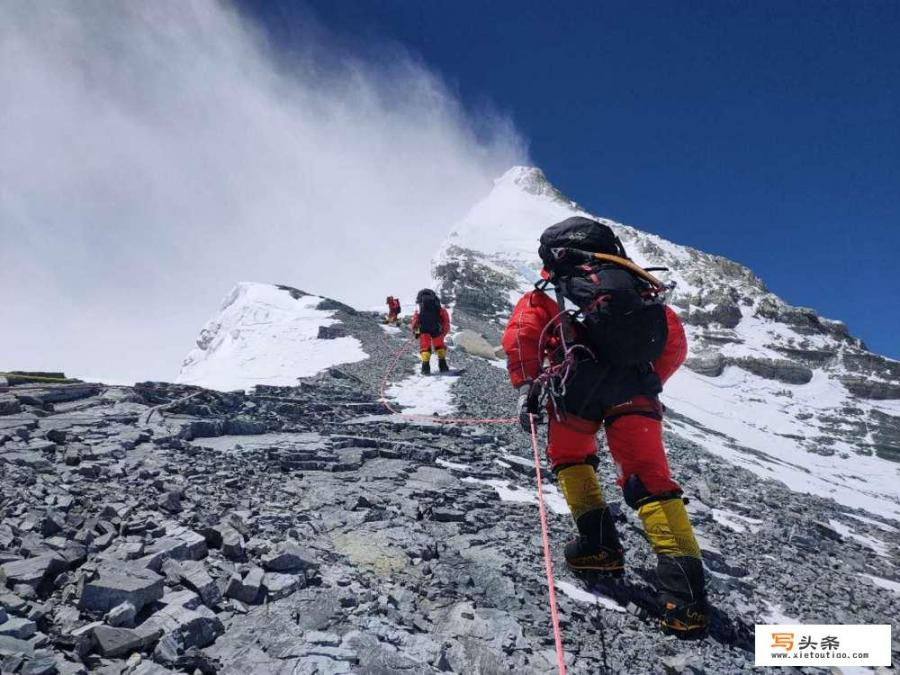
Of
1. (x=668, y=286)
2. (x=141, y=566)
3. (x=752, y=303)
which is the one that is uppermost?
(x=752, y=303)

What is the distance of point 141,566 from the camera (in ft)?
10.1

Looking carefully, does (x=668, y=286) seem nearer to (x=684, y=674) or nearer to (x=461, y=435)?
(x=684, y=674)

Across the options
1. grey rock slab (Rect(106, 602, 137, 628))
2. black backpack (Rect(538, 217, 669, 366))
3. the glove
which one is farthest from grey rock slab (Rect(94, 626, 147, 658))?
black backpack (Rect(538, 217, 669, 366))

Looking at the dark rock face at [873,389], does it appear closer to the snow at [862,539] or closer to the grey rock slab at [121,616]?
the snow at [862,539]

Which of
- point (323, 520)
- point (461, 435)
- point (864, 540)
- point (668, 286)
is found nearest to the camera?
point (668, 286)

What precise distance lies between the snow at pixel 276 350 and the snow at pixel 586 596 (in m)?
11.1

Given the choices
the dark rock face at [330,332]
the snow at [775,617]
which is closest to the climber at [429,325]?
the dark rock face at [330,332]

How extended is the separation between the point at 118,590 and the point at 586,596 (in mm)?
3245

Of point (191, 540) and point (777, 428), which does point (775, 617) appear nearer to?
point (191, 540)

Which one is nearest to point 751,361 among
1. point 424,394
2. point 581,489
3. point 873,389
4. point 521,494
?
point 873,389

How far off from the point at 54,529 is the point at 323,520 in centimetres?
200

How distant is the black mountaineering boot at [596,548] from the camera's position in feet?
Answer: 13.8

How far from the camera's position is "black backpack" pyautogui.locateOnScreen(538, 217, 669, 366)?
3.84 metres

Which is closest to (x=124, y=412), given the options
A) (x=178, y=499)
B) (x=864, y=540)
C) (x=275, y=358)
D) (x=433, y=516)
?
(x=178, y=499)
